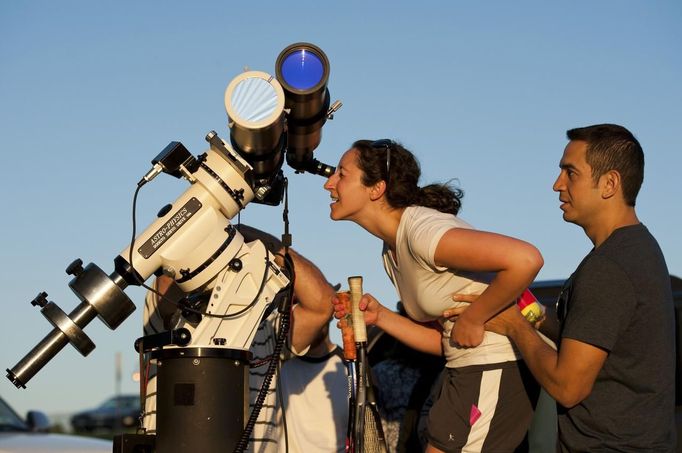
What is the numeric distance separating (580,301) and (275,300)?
1.21 m

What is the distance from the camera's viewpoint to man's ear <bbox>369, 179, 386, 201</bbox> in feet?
14.8

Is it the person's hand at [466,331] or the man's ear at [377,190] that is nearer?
the person's hand at [466,331]

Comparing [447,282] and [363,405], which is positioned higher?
[447,282]

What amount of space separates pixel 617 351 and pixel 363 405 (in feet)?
3.20

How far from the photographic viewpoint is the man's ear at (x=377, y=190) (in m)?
4.50

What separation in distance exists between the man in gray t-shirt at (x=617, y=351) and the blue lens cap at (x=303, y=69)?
3.81 feet

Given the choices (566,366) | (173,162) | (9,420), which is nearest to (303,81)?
(173,162)

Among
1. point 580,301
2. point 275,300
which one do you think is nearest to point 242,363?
point 275,300

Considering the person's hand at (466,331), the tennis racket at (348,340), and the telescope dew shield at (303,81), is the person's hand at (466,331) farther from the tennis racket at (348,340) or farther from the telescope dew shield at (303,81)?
the telescope dew shield at (303,81)

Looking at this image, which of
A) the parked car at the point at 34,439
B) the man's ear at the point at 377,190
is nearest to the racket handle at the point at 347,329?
the man's ear at the point at 377,190

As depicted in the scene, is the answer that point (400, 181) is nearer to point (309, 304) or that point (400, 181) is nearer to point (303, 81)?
point (309, 304)

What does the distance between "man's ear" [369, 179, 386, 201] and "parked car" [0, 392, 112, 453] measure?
2293 mm

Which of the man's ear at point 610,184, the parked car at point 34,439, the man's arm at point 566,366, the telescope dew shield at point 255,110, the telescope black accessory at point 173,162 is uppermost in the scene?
the telescope dew shield at point 255,110

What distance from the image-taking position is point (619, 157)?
3688 mm
